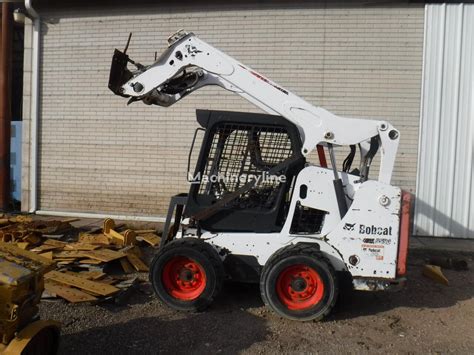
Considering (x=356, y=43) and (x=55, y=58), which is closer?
(x=356, y=43)

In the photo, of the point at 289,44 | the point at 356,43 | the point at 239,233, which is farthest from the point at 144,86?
the point at 356,43

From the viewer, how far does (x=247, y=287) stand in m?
5.45

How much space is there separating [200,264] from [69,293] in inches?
59.8

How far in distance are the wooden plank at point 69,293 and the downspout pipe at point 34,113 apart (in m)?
6.00

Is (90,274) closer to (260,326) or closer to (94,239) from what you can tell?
(94,239)

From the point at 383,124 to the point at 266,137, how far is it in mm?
1272

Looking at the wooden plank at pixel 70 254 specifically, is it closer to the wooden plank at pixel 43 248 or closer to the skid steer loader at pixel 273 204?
the wooden plank at pixel 43 248

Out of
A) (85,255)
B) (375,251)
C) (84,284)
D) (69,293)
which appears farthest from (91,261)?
(375,251)

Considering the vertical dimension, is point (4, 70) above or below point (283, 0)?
below

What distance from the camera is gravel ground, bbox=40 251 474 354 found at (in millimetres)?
3896

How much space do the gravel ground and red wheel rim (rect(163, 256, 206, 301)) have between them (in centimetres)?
22

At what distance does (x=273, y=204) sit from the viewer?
479 centimetres

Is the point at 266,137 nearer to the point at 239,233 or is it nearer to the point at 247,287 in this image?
the point at 239,233

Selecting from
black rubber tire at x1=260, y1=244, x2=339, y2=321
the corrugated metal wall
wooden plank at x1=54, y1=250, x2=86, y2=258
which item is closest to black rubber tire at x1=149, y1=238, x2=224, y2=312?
black rubber tire at x1=260, y1=244, x2=339, y2=321
